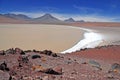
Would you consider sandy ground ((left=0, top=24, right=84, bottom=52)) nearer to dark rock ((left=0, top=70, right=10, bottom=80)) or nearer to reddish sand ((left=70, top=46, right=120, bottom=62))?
reddish sand ((left=70, top=46, right=120, bottom=62))

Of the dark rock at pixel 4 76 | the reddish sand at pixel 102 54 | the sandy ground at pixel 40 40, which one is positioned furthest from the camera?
the sandy ground at pixel 40 40

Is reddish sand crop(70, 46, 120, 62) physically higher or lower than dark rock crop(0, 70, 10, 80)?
lower

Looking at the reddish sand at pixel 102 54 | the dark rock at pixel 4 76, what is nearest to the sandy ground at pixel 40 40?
the reddish sand at pixel 102 54

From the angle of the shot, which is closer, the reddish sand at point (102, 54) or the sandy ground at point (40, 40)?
the reddish sand at point (102, 54)

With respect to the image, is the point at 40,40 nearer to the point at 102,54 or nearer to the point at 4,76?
the point at 102,54

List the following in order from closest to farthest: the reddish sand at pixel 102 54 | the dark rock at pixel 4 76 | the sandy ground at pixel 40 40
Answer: the dark rock at pixel 4 76 → the reddish sand at pixel 102 54 → the sandy ground at pixel 40 40

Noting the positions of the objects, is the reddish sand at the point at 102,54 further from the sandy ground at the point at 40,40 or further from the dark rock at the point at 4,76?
the dark rock at the point at 4,76

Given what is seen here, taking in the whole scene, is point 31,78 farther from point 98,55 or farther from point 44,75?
point 98,55

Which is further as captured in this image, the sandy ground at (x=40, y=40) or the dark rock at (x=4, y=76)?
the sandy ground at (x=40, y=40)

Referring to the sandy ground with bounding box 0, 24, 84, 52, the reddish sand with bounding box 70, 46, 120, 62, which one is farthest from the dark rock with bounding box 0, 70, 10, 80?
the sandy ground with bounding box 0, 24, 84, 52

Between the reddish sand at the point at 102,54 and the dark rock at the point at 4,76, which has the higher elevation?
the dark rock at the point at 4,76

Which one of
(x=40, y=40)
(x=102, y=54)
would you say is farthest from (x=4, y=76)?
(x=40, y=40)

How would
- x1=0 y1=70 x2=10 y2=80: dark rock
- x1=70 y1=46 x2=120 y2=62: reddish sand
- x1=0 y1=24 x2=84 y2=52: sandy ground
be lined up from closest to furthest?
x1=0 y1=70 x2=10 y2=80: dark rock → x1=70 y1=46 x2=120 y2=62: reddish sand → x1=0 y1=24 x2=84 y2=52: sandy ground

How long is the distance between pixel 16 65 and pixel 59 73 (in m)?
1.34
